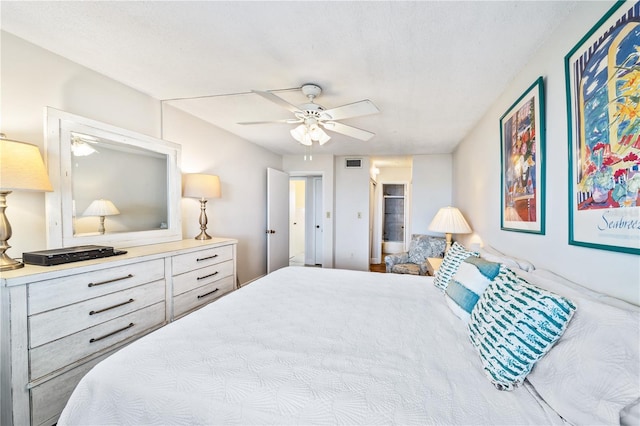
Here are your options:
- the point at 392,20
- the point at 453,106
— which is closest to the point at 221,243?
the point at 392,20

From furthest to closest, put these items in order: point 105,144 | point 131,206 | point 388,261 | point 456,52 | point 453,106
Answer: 1. point 388,261
2. point 453,106
3. point 131,206
4. point 105,144
5. point 456,52

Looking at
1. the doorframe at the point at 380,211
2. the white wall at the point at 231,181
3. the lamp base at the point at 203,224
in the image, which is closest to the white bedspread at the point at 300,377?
the lamp base at the point at 203,224

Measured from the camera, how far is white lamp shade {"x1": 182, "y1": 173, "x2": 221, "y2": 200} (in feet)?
8.59

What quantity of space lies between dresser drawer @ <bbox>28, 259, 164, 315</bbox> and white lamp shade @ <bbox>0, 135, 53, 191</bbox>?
54 cm

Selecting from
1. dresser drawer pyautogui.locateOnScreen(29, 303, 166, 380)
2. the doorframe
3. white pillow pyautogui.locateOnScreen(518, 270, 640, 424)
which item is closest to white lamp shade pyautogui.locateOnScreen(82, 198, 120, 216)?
dresser drawer pyautogui.locateOnScreen(29, 303, 166, 380)

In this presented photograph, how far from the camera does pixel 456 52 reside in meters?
1.61

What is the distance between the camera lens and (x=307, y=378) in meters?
0.87

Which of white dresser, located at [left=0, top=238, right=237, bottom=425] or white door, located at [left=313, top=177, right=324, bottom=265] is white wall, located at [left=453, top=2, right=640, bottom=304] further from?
white door, located at [left=313, top=177, right=324, bottom=265]

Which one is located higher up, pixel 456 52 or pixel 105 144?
pixel 456 52

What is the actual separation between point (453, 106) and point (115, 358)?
3028 mm

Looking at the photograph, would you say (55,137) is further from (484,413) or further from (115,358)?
(484,413)

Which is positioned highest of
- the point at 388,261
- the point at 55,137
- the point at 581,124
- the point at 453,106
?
the point at 453,106

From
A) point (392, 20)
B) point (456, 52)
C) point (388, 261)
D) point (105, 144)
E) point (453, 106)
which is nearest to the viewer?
point (392, 20)

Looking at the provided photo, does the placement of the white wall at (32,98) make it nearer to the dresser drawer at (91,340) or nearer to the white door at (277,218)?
the dresser drawer at (91,340)
